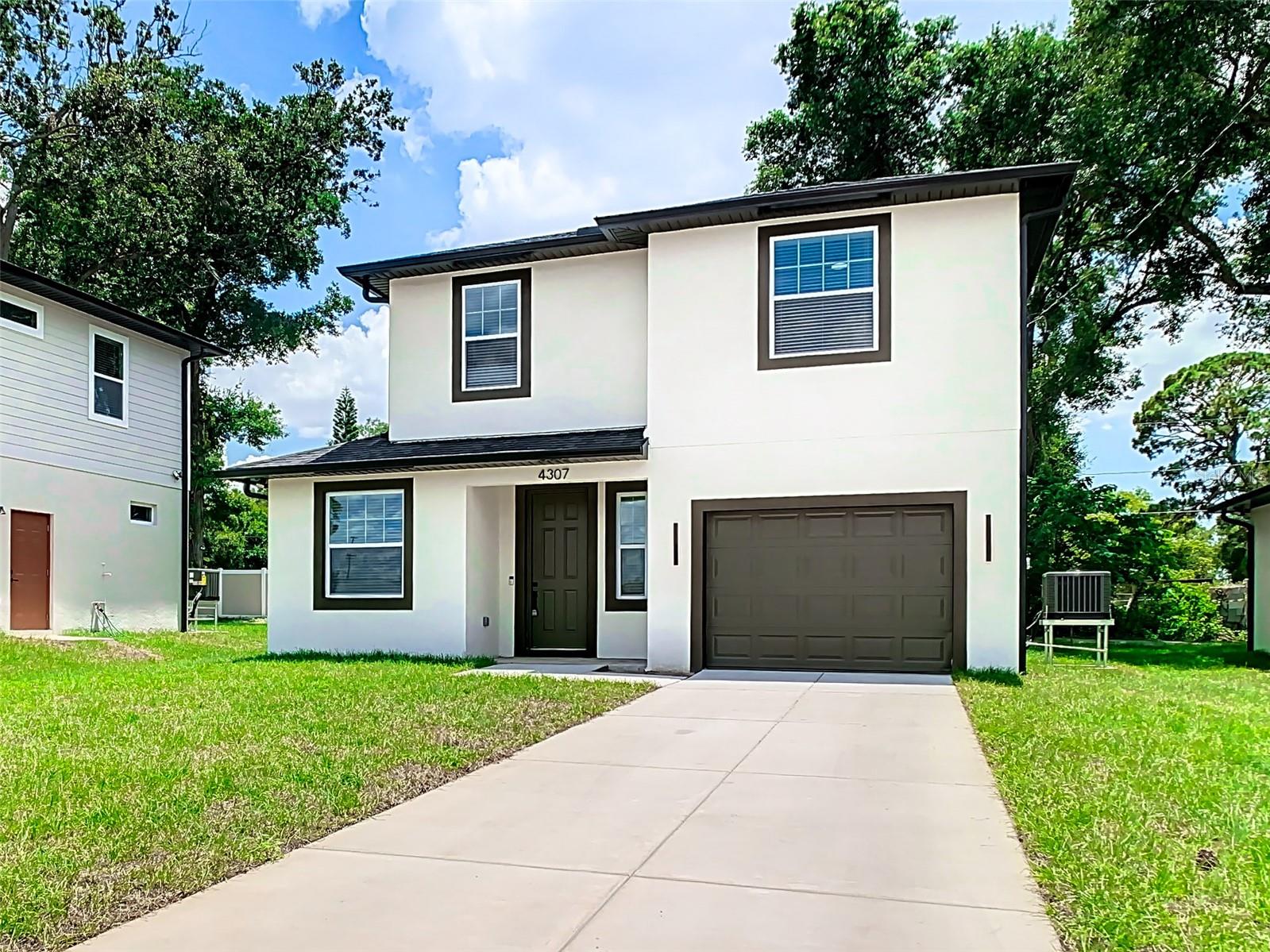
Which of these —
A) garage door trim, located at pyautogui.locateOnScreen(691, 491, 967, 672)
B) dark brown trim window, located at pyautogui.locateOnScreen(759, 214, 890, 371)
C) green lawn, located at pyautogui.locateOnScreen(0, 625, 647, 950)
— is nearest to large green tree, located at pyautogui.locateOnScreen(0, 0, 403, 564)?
green lawn, located at pyautogui.locateOnScreen(0, 625, 647, 950)

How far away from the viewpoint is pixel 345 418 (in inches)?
1918

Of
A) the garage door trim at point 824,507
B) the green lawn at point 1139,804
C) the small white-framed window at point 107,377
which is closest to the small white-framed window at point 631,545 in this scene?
the garage door trim at point 824,507

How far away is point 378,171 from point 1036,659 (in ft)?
71.2

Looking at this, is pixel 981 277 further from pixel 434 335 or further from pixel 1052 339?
pixel 1052 339

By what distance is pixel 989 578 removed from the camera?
418 inches

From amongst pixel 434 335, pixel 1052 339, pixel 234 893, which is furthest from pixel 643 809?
pixel 1052 339

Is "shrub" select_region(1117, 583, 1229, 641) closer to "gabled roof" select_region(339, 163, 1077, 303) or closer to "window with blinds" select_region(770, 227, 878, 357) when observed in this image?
"gabled roof" select_region(339, 163, 1077, 303)

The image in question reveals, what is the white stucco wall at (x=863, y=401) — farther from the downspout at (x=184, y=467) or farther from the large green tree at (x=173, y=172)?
the large green tree at (x=173, y=172)

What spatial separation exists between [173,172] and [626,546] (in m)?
16.6

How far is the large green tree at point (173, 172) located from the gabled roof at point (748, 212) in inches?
465

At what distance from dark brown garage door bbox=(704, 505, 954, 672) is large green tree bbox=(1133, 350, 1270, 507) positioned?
62.8 ft

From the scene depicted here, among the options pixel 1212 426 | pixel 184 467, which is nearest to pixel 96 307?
pixel 184 467

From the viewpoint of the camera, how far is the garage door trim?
10.7 meters

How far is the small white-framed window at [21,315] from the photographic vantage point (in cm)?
1537
